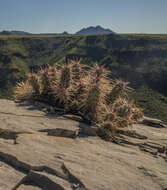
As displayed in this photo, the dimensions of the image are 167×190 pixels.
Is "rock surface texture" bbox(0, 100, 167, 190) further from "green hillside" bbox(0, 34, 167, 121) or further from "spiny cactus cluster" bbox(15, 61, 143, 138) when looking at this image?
"green hillside" bbox(0, 34, 167, 121)

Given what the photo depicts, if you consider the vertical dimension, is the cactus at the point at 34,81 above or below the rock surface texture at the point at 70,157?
above

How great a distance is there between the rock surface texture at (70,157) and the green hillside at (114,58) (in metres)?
78.8

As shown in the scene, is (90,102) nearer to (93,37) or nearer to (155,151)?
(155,151)

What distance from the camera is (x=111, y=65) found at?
132875 millimetres

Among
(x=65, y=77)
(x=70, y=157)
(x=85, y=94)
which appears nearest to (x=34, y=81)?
(x=65, y=77)

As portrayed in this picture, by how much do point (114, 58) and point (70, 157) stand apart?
140 metres

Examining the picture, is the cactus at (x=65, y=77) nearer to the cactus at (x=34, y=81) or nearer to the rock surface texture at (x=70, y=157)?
the cactus at (x=34, y=81)

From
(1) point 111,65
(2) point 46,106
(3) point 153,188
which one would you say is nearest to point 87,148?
(3) point 153,188

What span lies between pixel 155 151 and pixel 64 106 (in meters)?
2.87

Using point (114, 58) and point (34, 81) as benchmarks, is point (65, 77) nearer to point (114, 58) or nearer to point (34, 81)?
point (34, 81)

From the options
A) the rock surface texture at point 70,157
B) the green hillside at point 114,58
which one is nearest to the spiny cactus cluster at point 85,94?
the rock surface texture at point 70,157

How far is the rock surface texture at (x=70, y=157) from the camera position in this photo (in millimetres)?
3393

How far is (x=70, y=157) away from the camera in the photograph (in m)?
3.98

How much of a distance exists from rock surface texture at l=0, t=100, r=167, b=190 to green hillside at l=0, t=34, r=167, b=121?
78785 mm
